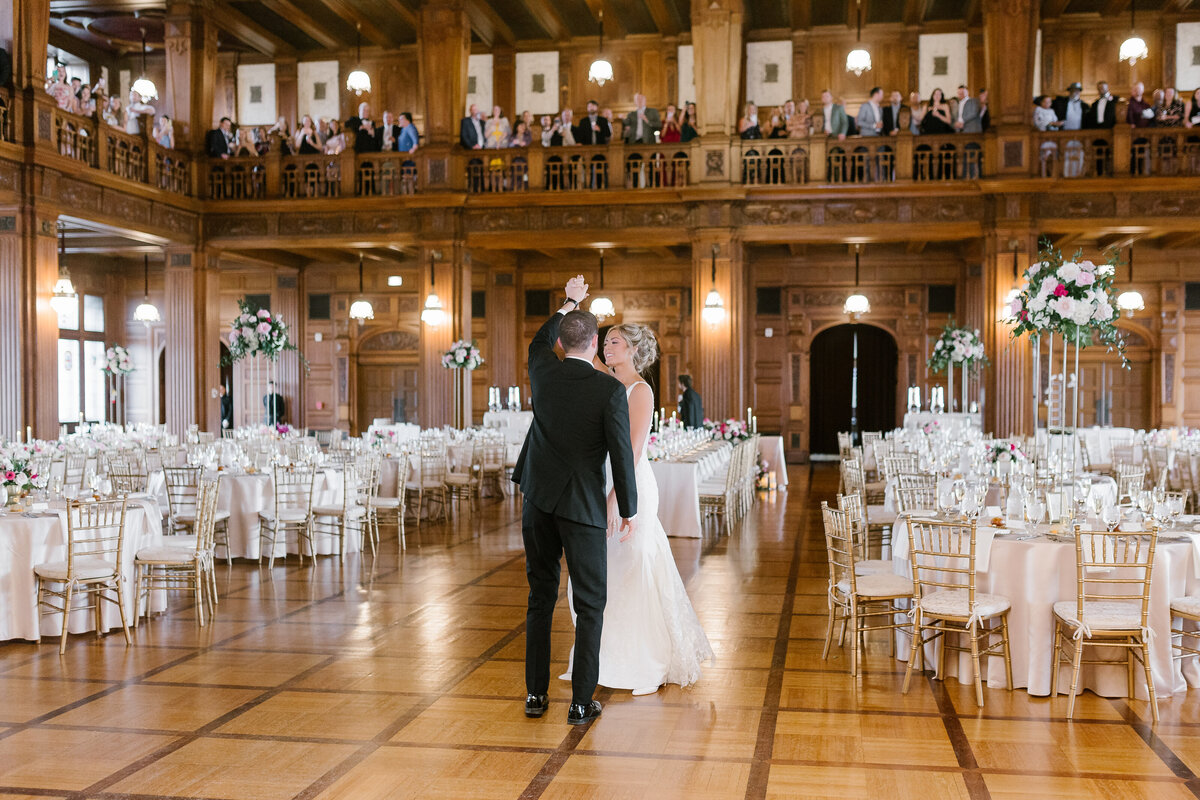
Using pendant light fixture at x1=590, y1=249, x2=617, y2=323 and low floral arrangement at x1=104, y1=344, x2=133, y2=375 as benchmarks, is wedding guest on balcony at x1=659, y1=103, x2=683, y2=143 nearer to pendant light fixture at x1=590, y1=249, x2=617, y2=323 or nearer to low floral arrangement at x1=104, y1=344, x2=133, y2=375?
pendant light fixture at x1=590, y1=249, x2=617, y2=323

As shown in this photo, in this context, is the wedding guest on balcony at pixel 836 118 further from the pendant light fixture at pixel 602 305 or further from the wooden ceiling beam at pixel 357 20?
the wooden ceiling beam at pixel 357 20

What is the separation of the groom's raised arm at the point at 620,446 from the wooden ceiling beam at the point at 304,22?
13020mm

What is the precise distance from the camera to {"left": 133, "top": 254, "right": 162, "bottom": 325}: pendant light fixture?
58.2 feet

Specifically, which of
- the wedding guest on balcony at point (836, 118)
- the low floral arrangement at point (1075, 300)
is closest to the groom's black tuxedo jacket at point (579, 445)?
the low floral arrangement at point (1075, 300)

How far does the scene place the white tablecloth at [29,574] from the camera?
5.98m

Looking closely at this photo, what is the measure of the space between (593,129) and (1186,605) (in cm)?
1141

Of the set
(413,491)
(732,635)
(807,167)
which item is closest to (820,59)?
(807,167)

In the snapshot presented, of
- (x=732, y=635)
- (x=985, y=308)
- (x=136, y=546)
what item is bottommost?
(x=732, y=635)

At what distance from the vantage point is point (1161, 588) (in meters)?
4.94

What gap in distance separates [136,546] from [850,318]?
1415 cm

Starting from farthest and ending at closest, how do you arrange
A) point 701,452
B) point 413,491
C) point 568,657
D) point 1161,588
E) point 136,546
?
point 413,491
point 701,452
point 136,546
point 568,657
point 1161,588

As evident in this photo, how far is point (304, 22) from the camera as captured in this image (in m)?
16.2

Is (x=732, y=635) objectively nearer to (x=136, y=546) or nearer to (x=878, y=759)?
(x=878, y=759)

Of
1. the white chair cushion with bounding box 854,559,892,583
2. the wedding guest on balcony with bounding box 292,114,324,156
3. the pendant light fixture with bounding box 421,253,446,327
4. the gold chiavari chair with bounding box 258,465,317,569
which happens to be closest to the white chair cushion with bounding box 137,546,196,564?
the gold chiavari chair with bounding box 258,465,317,569
